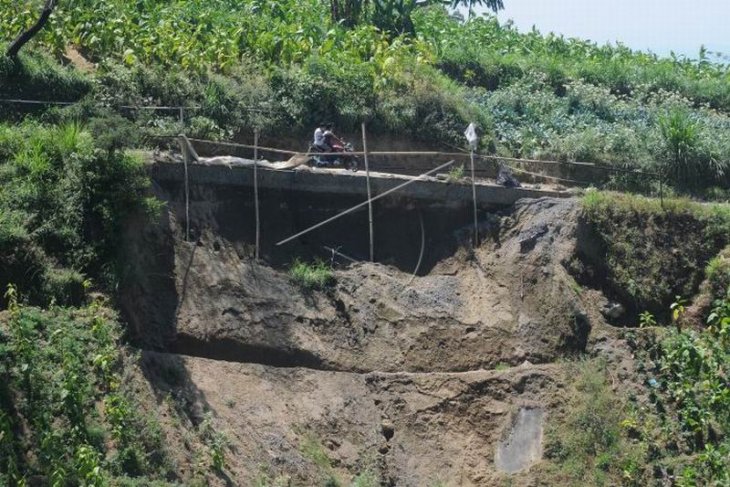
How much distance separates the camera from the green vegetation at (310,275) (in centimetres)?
1922

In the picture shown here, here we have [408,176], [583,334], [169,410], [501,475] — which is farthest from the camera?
[408,176]

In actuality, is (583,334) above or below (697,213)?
below

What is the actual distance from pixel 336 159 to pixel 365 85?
2.16 metres

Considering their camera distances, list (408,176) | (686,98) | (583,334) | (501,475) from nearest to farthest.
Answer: (501,475), (583,334), (408,176), (686,98)

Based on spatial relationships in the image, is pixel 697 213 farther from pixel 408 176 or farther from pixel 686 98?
pixel 686 98

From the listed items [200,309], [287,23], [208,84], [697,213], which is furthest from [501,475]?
[287,23]

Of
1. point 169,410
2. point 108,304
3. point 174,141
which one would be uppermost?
point 174,141

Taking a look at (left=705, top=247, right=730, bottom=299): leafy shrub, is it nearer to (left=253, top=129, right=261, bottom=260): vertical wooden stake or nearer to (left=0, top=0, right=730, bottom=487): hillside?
(left=0, top=0, right=730, bottom=487): hillside

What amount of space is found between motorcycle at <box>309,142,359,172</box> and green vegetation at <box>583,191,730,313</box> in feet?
11.1

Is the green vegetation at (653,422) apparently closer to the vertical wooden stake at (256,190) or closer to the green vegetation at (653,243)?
the green vegetation at (653,243)

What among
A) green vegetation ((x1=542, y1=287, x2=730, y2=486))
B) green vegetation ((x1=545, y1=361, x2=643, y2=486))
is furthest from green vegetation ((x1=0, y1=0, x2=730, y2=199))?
green vegetation ((x1=545, y1=361, x2=643, y2=486))

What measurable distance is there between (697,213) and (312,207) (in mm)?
5677

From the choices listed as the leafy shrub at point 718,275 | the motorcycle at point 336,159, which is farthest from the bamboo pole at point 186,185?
the leafy shrub at point 718,275

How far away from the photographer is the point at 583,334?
19578 mm
